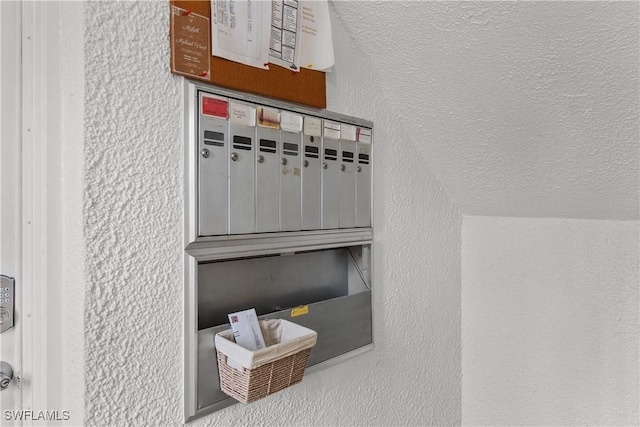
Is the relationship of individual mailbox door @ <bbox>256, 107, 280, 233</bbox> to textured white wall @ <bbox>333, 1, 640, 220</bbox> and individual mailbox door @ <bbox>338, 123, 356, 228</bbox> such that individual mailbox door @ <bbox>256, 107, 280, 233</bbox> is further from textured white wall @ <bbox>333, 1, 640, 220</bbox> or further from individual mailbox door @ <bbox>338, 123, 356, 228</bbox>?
textured white wall @ <bbox>333, 1, 640, 220</bbox>

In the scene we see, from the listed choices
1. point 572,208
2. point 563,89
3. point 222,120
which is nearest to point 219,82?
point 222,120

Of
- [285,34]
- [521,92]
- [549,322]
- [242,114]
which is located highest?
[285,34]

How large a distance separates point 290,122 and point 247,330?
1.70 feet

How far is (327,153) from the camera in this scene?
4.18 ft

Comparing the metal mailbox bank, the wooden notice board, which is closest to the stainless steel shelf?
the metal mailbox bank

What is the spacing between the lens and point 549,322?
5.47ft

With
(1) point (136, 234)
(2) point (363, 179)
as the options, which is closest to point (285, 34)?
(2) point (363, 179)

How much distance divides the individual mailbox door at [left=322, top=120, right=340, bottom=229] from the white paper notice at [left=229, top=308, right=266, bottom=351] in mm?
342

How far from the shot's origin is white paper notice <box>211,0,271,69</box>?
3.30 ft

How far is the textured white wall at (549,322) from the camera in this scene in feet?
4.98

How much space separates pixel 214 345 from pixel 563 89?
110 centimetres

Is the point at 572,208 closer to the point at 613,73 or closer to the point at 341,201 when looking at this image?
the point at 613,73

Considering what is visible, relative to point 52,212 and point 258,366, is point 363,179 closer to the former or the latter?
point 258,366

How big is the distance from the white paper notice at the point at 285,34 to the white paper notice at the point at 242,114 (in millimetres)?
150
